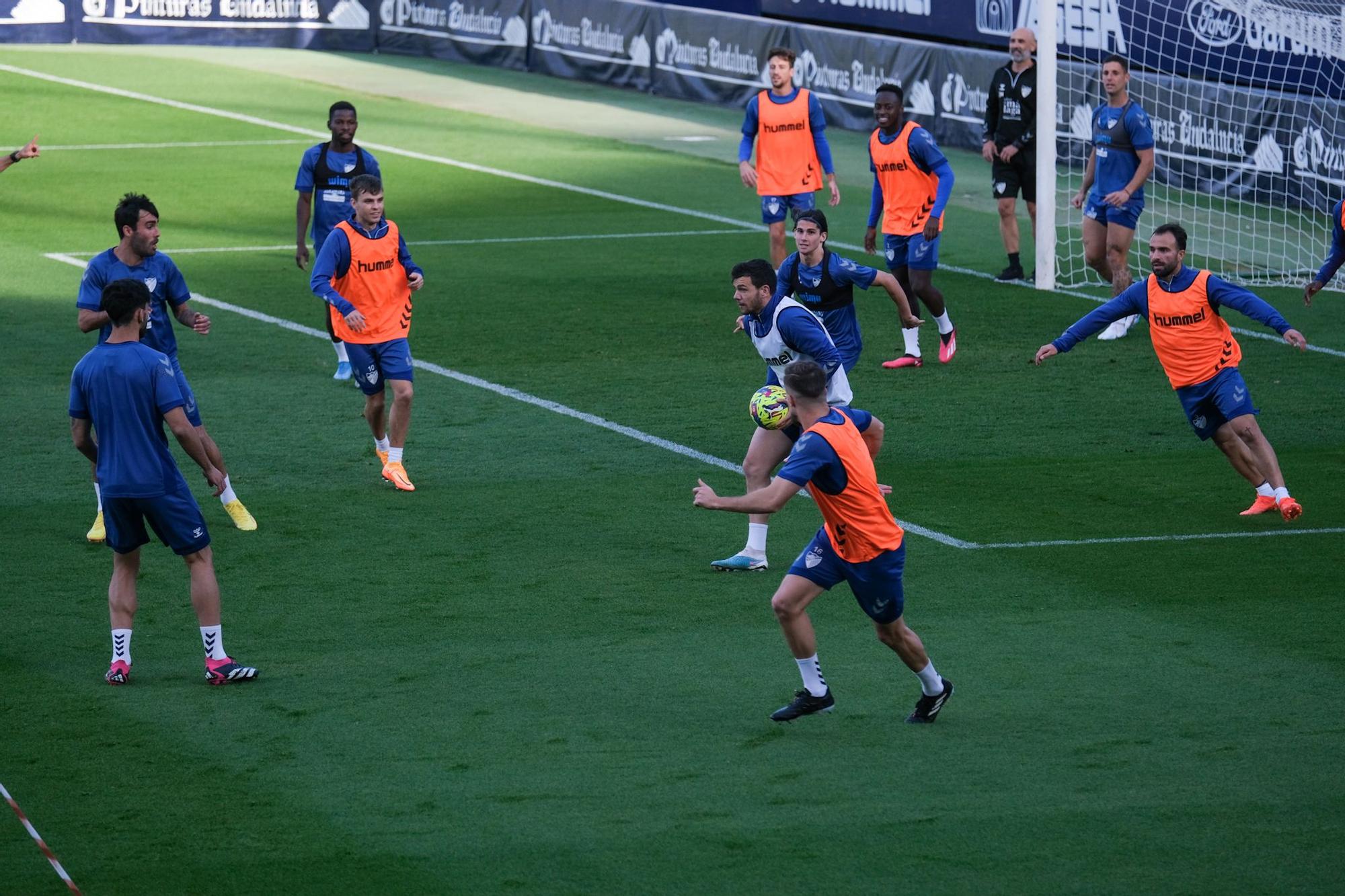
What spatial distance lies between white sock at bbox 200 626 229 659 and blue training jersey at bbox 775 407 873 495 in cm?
293

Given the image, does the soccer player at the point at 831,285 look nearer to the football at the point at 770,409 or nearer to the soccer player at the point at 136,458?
the football at the point at 770,409

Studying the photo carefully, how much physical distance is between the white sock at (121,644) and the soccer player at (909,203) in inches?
356

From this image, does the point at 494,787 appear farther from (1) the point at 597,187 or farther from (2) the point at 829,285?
(1) the point at 597,187

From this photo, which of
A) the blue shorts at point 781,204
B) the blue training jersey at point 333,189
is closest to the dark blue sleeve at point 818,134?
the blue shorts at point 781,204

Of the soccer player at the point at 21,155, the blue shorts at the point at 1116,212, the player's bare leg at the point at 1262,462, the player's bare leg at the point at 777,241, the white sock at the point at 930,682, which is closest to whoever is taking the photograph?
the white sock at the point at 930,682

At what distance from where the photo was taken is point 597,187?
27.0 metres

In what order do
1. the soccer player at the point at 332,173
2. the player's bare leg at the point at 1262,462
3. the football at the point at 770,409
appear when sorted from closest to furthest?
the football at the point at 770,409 < the player's bare leg at the point at 1262,462 < the soccer player at the point at 332,173

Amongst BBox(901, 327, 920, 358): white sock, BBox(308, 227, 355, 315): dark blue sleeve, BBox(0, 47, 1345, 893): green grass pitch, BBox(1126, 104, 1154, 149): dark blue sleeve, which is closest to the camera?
BBox(0, 47, 1345, 893): green grass pitch

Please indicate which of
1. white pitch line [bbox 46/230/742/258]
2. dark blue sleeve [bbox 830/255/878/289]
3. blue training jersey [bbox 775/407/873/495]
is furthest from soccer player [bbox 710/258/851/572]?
white pitch line [bbox 46/230/742/258]

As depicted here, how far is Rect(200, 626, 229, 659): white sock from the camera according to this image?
30.2ft

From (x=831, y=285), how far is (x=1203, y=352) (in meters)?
2.42

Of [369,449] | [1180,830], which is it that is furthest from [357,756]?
[369,449]

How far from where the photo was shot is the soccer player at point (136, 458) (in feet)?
29.4

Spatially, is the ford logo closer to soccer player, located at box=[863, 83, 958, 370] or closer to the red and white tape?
soccer player, located at box=[863, 83, 958, 370]
